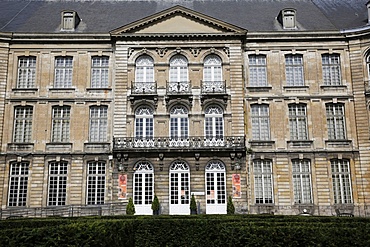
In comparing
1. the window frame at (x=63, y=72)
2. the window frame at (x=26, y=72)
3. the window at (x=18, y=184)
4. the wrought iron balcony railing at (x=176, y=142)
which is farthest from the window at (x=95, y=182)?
the window frame at (x=26, y=72)

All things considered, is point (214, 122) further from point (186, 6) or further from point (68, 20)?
point (68, 20)

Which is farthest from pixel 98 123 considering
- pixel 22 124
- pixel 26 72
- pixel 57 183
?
pixel 26 72

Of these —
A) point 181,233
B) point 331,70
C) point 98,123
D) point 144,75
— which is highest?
point 331,70

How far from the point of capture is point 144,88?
79.7 ft

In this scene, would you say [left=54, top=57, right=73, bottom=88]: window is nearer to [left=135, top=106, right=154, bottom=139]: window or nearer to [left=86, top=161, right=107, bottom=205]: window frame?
[left=135, top=106, right=154, bottom=139]: window

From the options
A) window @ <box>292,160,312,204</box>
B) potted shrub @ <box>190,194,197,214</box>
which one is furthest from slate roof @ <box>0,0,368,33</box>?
potted shrub @ <box>190,194,197,214</box>

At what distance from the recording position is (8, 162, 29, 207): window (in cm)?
2317

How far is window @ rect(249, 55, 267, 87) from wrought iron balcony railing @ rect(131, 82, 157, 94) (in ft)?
19.4

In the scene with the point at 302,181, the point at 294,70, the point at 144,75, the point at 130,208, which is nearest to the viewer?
the point at 130,208

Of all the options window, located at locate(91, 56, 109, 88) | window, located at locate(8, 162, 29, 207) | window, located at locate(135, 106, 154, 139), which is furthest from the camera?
window, located at locate(91, 56, 109, 88)

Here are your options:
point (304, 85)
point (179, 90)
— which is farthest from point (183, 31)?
point (304, 85)

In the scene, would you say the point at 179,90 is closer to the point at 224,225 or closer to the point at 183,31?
the point at 183,31

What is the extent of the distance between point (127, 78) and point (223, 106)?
19.5 feet

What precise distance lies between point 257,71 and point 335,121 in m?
5.52
